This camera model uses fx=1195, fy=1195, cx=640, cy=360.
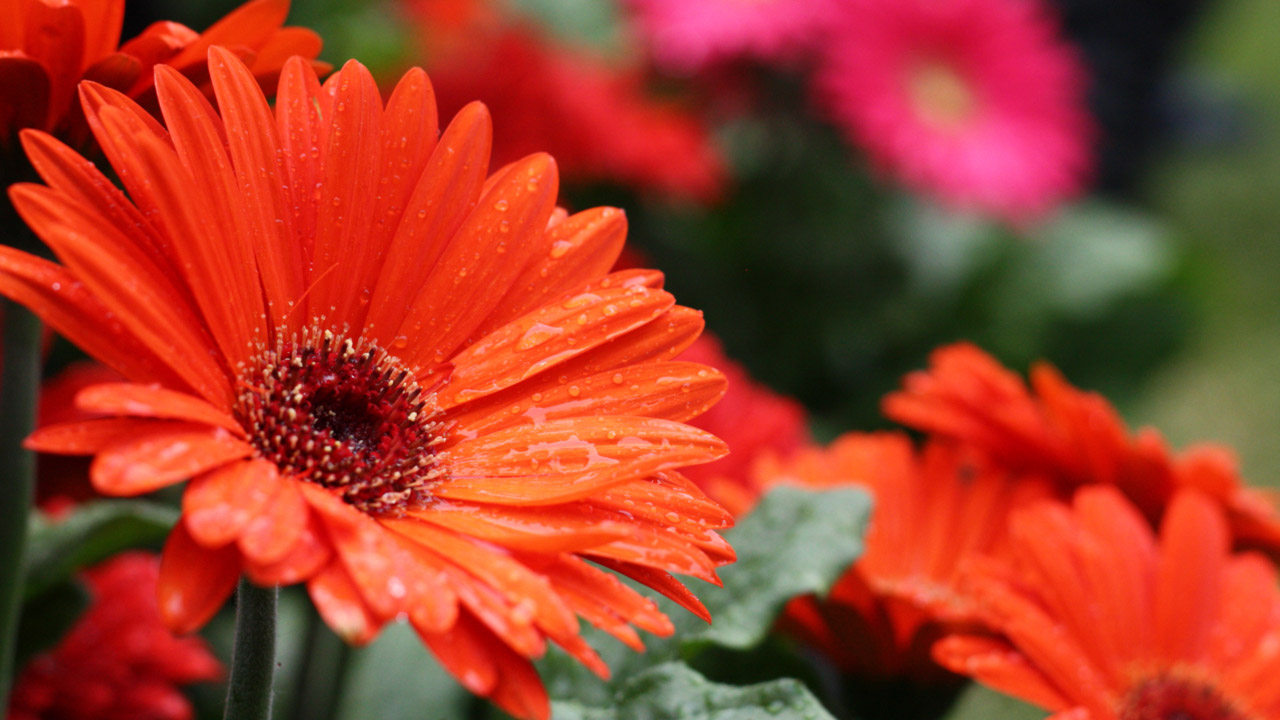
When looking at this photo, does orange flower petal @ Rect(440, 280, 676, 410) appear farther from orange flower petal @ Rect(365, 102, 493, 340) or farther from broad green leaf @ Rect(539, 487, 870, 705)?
broad green leaf @ Rect(539, 487, 870, 705)

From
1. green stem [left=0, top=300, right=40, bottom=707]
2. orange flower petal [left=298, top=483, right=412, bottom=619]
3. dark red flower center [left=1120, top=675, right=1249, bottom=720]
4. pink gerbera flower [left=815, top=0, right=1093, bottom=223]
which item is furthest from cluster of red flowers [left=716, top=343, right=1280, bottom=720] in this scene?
pink gerbera flower [left=815, top=0, right=1093, bottom=223]

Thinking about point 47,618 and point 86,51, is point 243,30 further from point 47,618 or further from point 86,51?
point 47,618

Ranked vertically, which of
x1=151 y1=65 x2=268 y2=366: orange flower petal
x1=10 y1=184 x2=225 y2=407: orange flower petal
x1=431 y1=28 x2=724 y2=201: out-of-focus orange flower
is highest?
x1=431 y1=28 x2=724 y2=201: out-of-focus orange flower

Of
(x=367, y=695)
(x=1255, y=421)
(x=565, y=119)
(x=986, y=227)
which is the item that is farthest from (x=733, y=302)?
(x=1255, y=421)

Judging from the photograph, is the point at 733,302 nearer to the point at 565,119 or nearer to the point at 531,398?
the point at 565,119

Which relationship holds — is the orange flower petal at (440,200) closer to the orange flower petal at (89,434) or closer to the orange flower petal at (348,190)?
the orange flower petal at (348,190)
